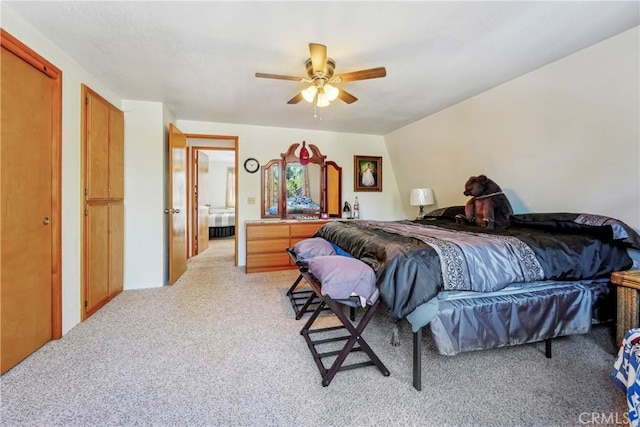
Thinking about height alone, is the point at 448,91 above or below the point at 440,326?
above

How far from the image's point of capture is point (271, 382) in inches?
67.8

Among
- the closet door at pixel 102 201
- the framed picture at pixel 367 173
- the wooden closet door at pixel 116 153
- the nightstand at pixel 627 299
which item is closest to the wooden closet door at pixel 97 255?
the closet door at pixel 102 201

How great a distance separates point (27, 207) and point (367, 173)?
→ 14.4 ft

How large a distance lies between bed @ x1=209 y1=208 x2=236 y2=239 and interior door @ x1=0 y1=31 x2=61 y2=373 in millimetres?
5171

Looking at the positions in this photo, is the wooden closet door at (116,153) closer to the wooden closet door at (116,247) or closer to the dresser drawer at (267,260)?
the wooden closet door at (116,247)

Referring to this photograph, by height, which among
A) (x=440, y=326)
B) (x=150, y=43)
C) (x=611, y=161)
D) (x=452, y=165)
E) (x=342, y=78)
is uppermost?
(x=150, y=43)

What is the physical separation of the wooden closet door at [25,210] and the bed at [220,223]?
522 cm

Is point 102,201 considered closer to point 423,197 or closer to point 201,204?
point 201,204

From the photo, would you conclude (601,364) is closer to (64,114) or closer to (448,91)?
(448,91)

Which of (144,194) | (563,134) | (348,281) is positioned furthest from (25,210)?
(563,134)

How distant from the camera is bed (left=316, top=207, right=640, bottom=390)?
1693 mm

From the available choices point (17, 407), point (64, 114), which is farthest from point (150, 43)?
point (17, 407)

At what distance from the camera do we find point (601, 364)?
75.2 inches

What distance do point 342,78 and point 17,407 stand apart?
290 cm
